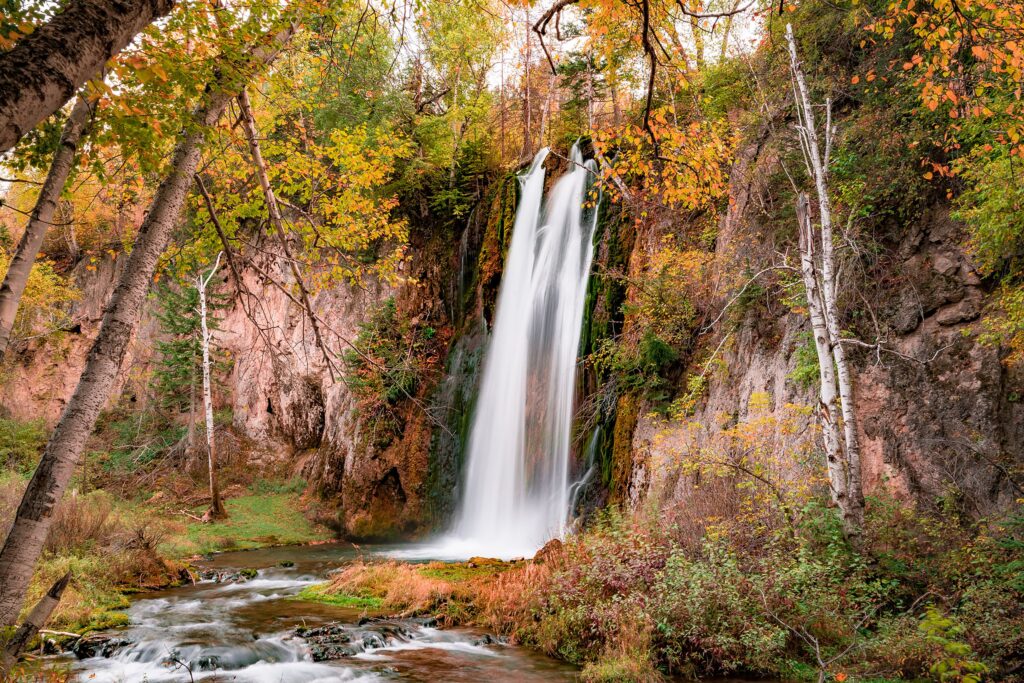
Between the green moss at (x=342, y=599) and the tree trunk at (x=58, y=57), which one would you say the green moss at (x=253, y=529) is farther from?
the tree trunk at (x=58, y=57)

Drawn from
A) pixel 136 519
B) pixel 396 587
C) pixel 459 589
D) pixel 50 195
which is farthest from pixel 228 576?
pixel 50 195

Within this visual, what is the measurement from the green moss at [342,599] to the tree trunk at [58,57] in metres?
8.35

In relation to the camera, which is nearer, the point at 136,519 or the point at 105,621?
the point at 105,621

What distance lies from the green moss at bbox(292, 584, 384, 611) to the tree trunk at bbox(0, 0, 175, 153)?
835 centimetres

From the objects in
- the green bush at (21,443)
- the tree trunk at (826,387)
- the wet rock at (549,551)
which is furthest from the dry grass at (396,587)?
the green bush at (21,443)

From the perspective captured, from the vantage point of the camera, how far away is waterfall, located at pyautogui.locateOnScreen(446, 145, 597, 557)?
14352 mm

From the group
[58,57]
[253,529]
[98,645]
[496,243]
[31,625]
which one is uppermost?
[496,243]

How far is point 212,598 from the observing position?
395 inches

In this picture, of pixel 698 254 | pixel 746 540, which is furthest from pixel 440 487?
pixel 746 540

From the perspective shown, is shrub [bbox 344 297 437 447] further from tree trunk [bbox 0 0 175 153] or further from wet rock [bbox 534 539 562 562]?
tree trunk [bbox 0 0 175 153]

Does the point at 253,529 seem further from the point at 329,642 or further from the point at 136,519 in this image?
the point at 329,642

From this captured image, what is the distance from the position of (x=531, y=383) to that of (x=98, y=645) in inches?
418

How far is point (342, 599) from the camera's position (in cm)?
978

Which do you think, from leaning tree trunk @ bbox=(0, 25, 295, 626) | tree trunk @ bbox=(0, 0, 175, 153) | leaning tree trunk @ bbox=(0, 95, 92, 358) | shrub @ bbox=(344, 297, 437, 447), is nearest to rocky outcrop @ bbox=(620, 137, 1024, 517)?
leaning tree trunk @ bbox=(0, 25, 295, 626)
